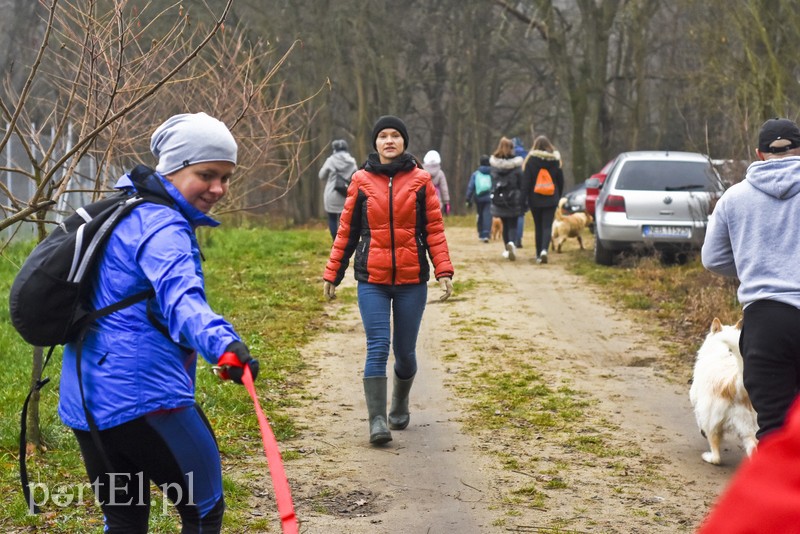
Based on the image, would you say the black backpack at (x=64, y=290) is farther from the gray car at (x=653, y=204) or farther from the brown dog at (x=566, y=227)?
the brown dog at (x=566, y=227)

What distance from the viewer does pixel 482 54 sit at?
124 ft

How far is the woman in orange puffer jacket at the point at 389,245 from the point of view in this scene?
7082mm

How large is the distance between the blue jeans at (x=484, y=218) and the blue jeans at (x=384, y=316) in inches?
586

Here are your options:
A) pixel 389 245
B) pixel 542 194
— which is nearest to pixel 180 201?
pixel 389 245

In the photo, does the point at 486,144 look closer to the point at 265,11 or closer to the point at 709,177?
the point at 265,11

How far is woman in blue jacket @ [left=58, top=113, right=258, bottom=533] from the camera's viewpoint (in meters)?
3.44

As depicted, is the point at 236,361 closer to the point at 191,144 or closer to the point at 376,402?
the point at 191,144

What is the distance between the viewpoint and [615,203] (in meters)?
16.4

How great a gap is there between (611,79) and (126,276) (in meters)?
32.5

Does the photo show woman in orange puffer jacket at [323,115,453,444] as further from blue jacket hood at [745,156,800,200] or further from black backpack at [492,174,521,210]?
black backpack at [492,174,521,210]

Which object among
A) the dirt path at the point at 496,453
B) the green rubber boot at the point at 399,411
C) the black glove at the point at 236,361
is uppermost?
the black glove at the point at 236,361

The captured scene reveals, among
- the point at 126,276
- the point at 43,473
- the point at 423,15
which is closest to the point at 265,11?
the point at 423,15

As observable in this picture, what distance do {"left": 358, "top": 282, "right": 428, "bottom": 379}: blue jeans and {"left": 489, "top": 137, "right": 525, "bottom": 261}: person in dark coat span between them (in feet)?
36.2

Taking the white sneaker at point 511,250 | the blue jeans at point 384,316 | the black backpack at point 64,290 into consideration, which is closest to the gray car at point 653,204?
the white sneaker at point 511,250
